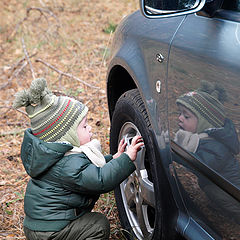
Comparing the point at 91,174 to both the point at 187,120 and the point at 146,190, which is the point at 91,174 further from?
the point at 187,120

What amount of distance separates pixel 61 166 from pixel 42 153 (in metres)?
0.13

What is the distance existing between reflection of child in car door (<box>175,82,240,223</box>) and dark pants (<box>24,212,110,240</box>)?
859 mm

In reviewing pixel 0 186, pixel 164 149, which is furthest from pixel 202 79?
pixel 0 186

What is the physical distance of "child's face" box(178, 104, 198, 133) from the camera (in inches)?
67.7

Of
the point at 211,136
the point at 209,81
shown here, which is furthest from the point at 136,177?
the point at 209,81

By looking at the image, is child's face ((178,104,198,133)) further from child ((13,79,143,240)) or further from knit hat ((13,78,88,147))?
knit hat ((13,78,88,147))

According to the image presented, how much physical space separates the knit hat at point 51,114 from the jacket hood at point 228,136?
3.05ft

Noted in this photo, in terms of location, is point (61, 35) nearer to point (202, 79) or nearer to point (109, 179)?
point (109, 179)

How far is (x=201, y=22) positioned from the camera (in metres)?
1.74

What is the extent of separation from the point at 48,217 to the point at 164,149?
782mm

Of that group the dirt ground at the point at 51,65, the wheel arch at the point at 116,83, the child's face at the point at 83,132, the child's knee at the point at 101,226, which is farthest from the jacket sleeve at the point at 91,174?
the wheel arch at the point at 116,83

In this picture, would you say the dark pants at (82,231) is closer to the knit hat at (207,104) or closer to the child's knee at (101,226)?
the child's knee at (101,226)

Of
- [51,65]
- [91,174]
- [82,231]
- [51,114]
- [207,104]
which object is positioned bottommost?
[51,65]

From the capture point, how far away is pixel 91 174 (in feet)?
7.27
